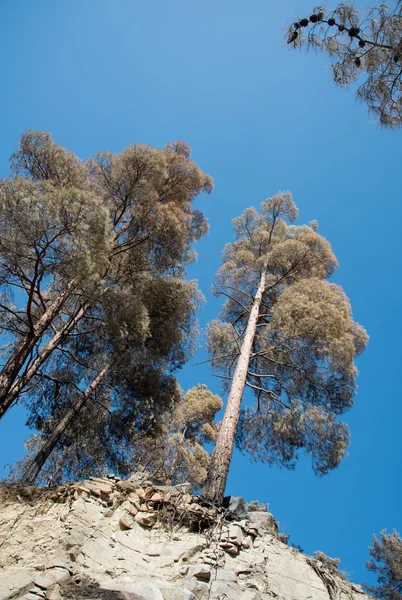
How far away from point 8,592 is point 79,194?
5.49 metres

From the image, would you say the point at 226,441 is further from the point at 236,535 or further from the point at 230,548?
the point at 230,548

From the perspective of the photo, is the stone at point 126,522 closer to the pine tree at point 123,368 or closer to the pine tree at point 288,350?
the pine tree at point 288,350

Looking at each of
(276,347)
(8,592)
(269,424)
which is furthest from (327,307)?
(8,592)

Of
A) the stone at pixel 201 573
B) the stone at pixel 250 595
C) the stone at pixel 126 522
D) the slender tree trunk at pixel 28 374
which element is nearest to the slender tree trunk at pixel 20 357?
the slender tree trunk at pixel 28 374

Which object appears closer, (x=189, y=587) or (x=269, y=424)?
(x=189, y=587)

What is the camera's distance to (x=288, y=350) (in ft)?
29.3

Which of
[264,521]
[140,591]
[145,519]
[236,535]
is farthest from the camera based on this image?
[264,521]

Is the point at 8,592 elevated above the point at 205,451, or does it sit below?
below

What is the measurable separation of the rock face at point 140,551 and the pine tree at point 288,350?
1146 millimetres

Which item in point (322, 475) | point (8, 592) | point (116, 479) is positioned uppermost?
point (322, 475)

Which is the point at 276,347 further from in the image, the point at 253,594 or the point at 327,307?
the point at 253,594

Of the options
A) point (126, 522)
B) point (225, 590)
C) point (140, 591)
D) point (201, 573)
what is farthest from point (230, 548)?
point (140, 591)

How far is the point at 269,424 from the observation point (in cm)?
927

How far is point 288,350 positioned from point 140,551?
5677mm
